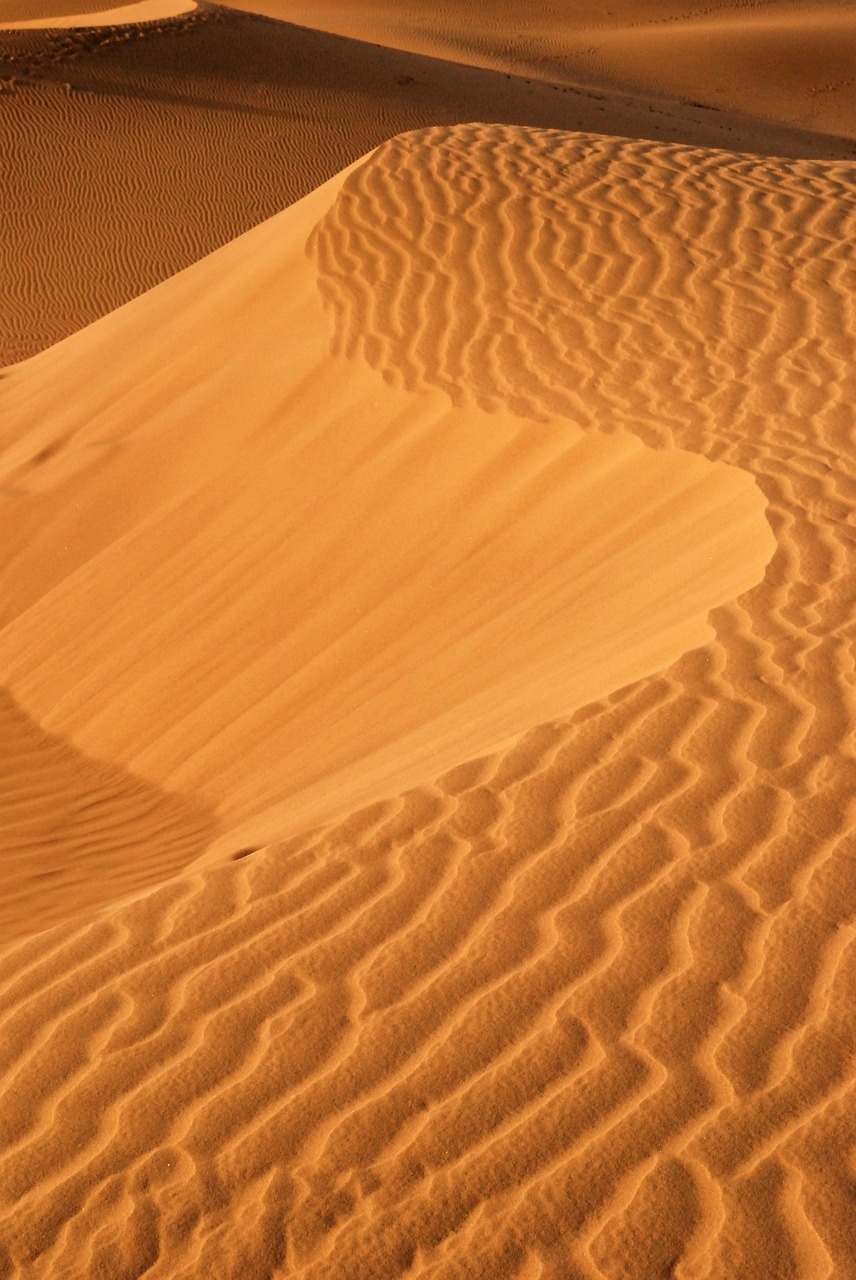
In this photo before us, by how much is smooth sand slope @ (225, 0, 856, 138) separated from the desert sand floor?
21778mm

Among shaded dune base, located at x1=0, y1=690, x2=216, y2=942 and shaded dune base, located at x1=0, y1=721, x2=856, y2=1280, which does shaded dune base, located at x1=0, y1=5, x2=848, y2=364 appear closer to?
shaded dune base, located at x1=0, y1=690, x2=216, y2=942

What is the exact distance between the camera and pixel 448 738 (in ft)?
15.9

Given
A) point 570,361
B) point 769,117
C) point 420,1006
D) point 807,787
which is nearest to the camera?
point 420,1006

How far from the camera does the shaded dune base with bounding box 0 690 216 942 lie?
512cm

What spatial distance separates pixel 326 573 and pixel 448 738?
259 cm

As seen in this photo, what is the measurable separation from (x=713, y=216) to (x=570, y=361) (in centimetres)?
235

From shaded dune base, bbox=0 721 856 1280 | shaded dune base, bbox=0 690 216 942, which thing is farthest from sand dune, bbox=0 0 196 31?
shaded dune base, bbox=0 721 856 1280

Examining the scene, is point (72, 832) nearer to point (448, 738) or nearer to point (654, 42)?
point (448, 738)

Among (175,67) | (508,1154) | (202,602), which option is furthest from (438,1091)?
(175,67)

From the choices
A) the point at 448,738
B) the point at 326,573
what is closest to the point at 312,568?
the point at 326,573

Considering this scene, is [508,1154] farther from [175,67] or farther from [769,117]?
[769,117]

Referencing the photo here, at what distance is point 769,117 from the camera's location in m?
30.0

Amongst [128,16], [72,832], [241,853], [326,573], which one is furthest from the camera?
[128,16]

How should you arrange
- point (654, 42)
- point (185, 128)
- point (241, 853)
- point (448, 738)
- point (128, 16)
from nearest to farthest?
point (241, 853)
point (448, 738)
point (185, 128)
point (128, 16)
point (654, 42)
